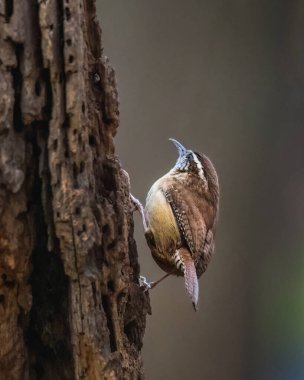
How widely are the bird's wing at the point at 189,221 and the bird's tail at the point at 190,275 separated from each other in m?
0.04

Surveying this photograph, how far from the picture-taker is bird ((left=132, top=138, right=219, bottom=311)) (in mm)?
2529

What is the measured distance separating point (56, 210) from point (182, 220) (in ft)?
3.90

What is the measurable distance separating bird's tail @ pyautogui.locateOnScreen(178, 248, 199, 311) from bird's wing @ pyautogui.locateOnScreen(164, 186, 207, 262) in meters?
0.04

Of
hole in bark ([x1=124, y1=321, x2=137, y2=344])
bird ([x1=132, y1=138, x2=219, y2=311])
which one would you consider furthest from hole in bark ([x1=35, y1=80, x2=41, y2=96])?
bird ([x1=132, y1=138, x2=219, y2=311])

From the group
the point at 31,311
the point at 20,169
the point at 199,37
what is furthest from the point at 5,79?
the point at 199,37

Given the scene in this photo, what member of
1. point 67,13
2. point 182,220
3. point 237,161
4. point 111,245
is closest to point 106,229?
point 111,245

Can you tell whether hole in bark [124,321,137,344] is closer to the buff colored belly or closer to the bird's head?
the buff colored belly

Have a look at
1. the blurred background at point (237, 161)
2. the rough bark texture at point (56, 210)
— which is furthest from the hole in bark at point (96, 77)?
the blurred background at point (237, 161)

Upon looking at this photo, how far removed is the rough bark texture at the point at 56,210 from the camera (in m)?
1.43

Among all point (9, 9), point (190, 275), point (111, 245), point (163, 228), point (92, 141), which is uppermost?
point (9, 9)

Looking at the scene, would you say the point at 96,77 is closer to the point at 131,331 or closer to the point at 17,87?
the point at 17,87

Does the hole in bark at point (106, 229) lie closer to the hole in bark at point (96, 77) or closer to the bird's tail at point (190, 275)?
the hole in bark at point (96, 77)

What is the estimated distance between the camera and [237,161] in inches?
149

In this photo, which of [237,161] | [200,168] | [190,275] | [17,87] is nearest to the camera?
[17,87]
